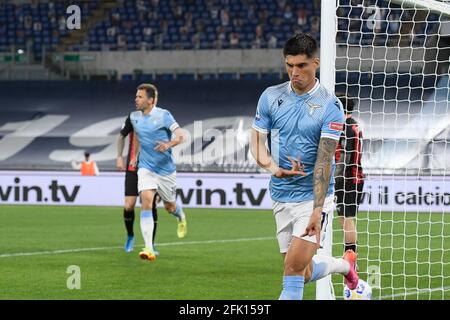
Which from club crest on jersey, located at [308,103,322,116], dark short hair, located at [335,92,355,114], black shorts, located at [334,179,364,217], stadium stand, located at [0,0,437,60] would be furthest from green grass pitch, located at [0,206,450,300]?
stadium stand, located at [0,0,437,60]

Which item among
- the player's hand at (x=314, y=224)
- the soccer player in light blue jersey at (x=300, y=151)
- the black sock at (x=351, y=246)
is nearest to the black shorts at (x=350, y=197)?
the black sock at (x=351, y=246)

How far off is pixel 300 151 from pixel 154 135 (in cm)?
554

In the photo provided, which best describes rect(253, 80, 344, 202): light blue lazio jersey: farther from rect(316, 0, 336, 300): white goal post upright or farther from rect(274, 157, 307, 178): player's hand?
rect(316, 0, 336, 300): white goal post upright

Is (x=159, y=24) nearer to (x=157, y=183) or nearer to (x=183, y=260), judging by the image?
(x=157, y=183)

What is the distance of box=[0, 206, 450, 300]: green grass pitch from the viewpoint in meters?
9.66

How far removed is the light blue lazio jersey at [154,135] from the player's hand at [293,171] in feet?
17.8

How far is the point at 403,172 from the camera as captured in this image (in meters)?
24.8

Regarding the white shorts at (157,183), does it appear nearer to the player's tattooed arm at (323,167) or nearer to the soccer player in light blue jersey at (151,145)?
the soccer player in light blue jersey at (151,145)

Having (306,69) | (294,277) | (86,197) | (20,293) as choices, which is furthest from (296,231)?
(86,197)

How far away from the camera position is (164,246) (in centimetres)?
1428

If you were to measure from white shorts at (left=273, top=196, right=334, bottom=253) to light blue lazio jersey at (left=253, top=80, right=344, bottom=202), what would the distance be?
49mm

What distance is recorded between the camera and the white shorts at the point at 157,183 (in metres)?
12.5

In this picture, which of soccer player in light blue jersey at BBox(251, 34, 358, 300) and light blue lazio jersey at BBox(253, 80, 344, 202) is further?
light blue lazio jersey at BBox(253, 80, 344, 202)

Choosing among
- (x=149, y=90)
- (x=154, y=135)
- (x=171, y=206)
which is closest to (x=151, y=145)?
(x=154, y=135)
